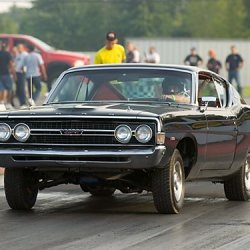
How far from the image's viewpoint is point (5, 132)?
10297 mm

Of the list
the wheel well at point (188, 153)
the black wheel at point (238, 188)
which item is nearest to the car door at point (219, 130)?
the wheel well at point (188, 153)

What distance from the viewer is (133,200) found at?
11797mm

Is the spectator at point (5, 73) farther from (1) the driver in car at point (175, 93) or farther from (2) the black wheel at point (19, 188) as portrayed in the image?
(2) the black wheel at point (19, 188)

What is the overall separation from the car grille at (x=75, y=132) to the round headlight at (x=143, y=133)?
0.03 m

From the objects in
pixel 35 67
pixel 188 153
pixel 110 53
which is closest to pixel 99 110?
pixel 188 153

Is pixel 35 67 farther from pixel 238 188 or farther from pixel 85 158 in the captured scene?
pixel 85 158

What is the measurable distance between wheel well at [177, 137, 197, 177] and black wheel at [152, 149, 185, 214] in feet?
0.93

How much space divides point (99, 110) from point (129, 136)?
461 millimetres

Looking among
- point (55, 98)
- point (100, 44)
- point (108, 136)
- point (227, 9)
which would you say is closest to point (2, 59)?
point (55, 98)

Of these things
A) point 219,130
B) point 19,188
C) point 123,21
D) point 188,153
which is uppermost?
point 123,21

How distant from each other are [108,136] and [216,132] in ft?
5.34

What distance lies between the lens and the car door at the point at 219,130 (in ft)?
36.2

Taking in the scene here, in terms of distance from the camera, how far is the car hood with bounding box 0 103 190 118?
32.9ft

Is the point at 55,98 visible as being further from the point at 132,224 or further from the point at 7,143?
the point at 132,224
